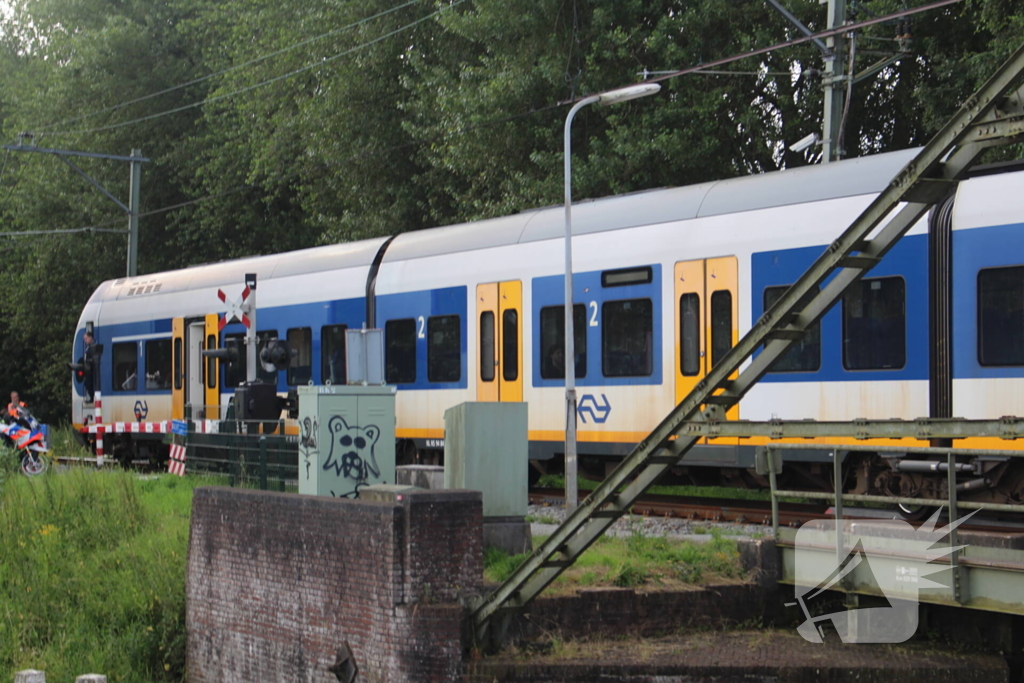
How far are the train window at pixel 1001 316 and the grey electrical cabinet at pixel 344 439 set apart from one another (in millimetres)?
5621

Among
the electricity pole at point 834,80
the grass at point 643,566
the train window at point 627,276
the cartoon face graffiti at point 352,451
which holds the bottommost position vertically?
the grass at point 643,566

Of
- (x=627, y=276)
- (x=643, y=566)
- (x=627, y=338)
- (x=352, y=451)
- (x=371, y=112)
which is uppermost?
(x=371, y=112)

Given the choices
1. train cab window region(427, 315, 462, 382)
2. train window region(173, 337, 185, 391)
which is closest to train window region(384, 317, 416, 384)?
train cab window region(427, 315, 462, 382)

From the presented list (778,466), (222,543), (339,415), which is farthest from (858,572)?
(222,543)

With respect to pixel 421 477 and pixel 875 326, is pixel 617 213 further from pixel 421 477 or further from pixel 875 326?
pixel 421 477

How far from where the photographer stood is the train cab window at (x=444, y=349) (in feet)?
58.7

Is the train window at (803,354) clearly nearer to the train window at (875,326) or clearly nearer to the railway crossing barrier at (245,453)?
the train window at (875,326)

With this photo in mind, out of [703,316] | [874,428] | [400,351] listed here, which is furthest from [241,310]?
[874,428]

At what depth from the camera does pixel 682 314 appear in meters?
14.8

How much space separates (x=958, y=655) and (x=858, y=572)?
2.89 feet

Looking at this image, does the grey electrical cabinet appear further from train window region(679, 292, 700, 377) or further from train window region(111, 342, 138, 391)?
train window region(111, 342, 138, 391)

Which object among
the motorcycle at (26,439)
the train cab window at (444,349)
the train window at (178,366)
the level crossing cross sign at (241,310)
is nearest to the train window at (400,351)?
the train cab window at (444,349)

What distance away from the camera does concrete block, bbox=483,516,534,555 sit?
34.1 feet

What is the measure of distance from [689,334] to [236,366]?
10397 millimetres
